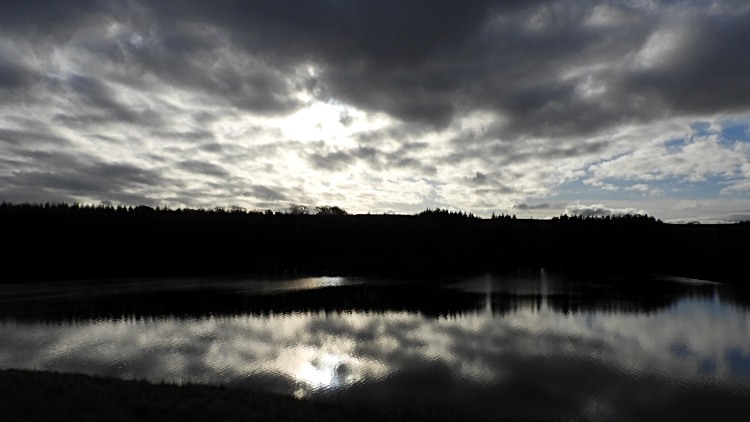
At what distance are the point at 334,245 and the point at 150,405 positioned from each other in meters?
63.0

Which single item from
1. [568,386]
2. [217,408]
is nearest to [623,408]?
[568,386]

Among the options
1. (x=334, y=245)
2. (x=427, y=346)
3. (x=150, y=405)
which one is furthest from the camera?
(x=334, y=245)

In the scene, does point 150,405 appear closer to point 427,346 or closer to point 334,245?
point 427,346

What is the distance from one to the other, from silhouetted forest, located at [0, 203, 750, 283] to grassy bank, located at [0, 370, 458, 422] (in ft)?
148

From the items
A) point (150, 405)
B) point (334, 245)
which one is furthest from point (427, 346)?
point (334, 245)

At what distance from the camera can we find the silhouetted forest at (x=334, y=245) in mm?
54250

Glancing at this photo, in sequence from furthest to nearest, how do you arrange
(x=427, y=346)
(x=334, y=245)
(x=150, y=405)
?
(x=334, y=245), (x=427, y=346), (x=150, y=405)

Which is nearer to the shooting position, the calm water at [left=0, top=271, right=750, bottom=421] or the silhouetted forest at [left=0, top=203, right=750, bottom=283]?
the calm water at [left=0, top=271, right=750, bottom=421]

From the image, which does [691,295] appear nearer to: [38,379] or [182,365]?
[182,365]

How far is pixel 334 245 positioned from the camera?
7300 cm

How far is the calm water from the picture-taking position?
12.8 metres

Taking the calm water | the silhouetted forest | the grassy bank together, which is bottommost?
the calm water

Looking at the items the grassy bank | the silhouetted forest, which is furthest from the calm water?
the silhouetted forest

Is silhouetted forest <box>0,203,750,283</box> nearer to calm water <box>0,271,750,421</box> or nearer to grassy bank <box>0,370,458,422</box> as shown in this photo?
calm water <box>0,271,750,421</box>
